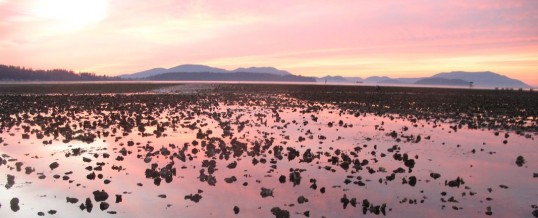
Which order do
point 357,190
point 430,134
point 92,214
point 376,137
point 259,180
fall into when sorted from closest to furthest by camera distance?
point 92,214 < point 357,190 < point 259,180 < point 376,137 < point 430,134

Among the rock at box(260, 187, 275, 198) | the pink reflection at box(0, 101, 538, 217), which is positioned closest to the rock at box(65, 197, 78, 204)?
the pink reflection at box(0, 101, 538, 217)

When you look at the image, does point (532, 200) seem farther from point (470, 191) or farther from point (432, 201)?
point (432, 201)

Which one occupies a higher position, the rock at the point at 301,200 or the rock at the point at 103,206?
the rock at the point at 301,200

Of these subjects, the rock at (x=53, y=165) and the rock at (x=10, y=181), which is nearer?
the rock at (x=10, y=181)

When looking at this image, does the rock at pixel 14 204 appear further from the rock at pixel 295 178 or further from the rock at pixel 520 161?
the rock at pixel 520 161

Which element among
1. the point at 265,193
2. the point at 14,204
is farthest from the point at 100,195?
the point at 265,193

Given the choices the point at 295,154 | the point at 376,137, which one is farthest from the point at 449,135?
the point at 295,154

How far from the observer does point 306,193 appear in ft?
33.1

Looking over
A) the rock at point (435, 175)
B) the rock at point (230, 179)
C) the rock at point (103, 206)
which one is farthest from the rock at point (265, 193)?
the rock at point (435, 175)

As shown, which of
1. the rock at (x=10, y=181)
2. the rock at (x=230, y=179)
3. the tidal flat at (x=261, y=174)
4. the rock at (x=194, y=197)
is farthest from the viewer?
the rock at (x=230, y=179)

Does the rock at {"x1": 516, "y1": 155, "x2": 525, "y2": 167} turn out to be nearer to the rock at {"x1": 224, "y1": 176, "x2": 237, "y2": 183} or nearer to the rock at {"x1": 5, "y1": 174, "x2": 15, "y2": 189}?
the rock at {"x1": 224, "y1": 176, "x2": 237, "y2": 183}

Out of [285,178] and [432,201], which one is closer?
[432,201]

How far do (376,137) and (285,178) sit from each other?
946 cm

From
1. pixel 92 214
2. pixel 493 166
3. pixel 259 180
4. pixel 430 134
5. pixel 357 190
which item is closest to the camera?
pixel 92 214
